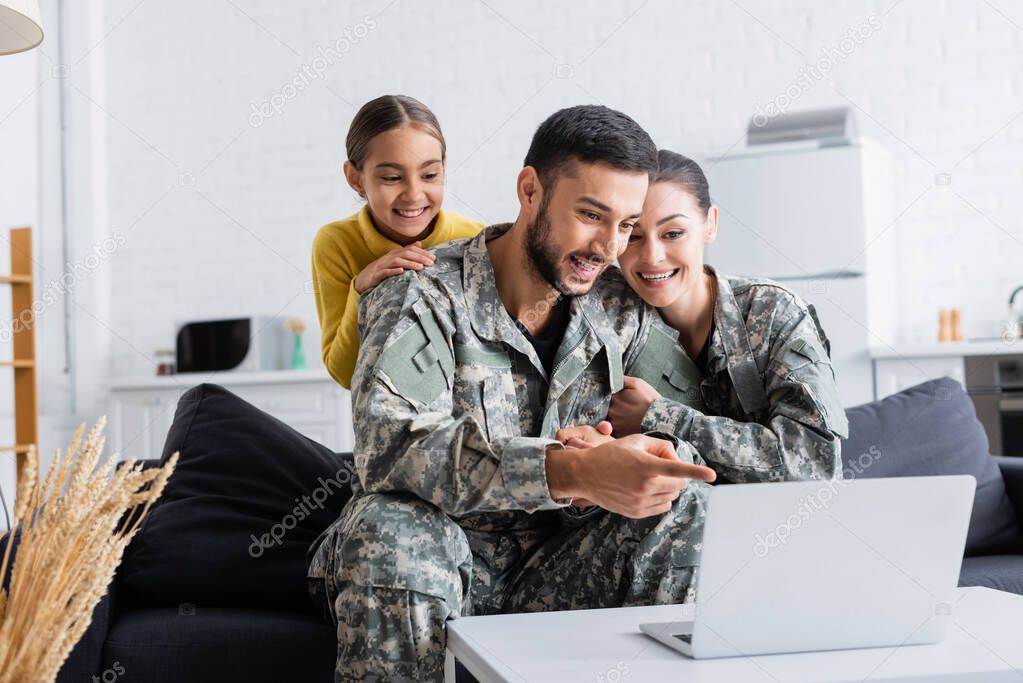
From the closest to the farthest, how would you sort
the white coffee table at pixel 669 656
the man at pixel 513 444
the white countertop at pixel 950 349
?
the white coffee table at pixel 669 656 < the man at pixel 513 444 < the white countertop at pixel 950 349

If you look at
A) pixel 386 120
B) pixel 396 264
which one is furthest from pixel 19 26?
pixel 386 120

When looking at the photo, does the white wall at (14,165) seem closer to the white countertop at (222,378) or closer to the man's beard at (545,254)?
the white countertop at (222,378)

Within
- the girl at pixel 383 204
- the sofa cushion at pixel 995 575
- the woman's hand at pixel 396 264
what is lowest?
the sofa cushion at pixel 995 575

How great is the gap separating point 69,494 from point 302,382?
13.2ft

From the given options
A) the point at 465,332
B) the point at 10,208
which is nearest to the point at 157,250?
the point at 10,208

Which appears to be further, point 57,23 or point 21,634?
point 57,23

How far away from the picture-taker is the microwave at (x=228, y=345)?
5215mm

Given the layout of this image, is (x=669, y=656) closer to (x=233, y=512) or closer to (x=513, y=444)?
(x=513, y=444)

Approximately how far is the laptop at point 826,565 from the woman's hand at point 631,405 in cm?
65

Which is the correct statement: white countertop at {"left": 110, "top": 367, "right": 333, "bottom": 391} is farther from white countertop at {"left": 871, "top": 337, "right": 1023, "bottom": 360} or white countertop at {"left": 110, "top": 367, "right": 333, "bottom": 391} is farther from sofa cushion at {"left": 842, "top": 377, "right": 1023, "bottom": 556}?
sofa cushion at {"left": 842, "top": 377, "right": 1023, "bottom": 556}

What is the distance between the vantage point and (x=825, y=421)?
5.95 feet

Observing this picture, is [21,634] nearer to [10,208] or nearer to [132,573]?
[132,573]

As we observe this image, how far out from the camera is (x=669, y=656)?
1213 mm

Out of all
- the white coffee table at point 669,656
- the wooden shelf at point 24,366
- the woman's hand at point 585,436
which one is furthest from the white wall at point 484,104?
the white coffee table at point 669,656
